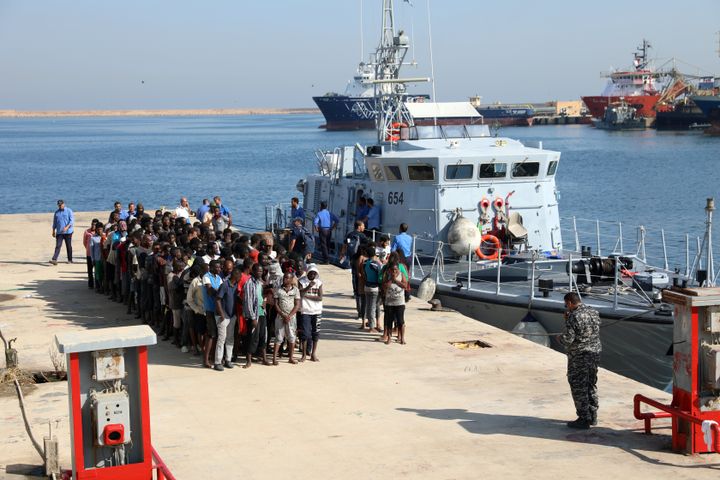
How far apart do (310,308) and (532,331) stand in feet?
14.3

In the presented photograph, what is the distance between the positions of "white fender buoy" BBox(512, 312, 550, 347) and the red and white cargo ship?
136118 millimetres

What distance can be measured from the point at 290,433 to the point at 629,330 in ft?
21.3

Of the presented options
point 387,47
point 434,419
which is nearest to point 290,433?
point 434,419

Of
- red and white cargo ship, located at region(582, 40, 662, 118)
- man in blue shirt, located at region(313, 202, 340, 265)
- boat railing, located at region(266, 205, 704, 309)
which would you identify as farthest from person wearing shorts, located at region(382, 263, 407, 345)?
red and white cargo ship, located at region(582, 40, 662, 118)

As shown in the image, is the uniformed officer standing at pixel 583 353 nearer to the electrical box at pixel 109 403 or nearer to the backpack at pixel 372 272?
the electrical box at pixel 109 403

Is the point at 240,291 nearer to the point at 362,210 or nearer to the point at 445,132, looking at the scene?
the point at 362,210

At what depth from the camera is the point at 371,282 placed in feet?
46.4

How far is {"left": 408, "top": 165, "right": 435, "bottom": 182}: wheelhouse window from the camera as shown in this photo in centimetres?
1881

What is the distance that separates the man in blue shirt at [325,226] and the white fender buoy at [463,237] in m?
3.41

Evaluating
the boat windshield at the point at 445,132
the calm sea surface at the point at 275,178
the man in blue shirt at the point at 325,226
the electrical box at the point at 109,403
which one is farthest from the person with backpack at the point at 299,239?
the calm sea surface at the point at 275,178

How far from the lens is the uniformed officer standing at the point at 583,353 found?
32.2ft

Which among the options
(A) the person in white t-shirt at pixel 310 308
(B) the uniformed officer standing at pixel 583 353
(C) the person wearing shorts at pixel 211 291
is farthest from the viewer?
(A) the person in white t-shirt at pixel 310 308

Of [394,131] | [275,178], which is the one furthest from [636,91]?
[394,131]

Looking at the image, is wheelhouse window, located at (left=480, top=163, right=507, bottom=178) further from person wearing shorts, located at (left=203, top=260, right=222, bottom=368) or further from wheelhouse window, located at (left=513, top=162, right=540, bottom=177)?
person wearing shorts, located at (left=203, top=260, right=222, bottom=368)
